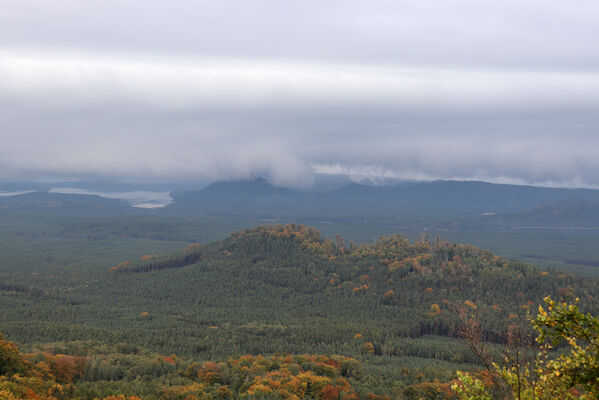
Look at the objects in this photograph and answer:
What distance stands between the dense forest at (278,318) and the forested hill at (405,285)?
2.13 ft

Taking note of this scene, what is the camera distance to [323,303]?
152000 mm

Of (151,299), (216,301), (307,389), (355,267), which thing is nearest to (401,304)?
(355,267)

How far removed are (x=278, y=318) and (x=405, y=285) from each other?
6770cm

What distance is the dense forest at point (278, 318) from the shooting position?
193 ft

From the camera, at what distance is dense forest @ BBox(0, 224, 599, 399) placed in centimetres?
5869

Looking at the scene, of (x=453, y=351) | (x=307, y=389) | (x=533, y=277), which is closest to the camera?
(x=307, y=389)

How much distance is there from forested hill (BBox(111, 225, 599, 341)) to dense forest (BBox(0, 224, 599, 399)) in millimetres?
648

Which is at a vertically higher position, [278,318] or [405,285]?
[405,285]

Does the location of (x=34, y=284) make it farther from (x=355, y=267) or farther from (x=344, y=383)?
(x=344, y=383)

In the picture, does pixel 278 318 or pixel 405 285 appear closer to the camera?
pixel 278 318

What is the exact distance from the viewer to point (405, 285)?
170m

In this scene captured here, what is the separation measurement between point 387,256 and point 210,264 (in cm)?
8797

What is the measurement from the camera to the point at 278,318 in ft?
413

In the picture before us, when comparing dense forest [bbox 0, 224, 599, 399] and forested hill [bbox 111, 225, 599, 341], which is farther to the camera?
forested hill [bbox 111, 225, 599, 341]
